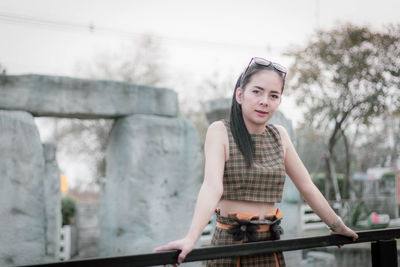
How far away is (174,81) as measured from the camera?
50.4ft

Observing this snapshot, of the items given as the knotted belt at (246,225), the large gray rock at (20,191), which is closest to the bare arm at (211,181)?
the knotted belt at (246,225)

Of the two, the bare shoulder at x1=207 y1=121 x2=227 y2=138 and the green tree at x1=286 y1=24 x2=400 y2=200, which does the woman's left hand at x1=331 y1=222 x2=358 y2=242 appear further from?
the green tree at x1=286 y1=24 x2=400 y2=200

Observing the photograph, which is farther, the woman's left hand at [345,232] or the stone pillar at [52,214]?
the stone pillar at [52,214]

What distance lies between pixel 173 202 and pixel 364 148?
20.7 ft

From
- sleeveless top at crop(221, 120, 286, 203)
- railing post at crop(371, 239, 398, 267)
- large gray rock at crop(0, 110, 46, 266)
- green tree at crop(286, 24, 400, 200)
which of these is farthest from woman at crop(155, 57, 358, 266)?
green tree at crop(286, 24, 400, 200)

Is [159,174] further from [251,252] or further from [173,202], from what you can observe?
[251,252]

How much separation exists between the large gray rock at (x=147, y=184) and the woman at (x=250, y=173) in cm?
409

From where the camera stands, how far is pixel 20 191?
4809 mm

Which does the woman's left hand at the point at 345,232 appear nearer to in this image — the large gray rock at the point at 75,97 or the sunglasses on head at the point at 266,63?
the sunglasses on head at the point at 266,63

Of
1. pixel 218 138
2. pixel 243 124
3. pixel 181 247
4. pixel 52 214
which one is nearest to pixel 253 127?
pixel 243 124

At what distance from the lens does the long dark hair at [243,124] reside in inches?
53.3

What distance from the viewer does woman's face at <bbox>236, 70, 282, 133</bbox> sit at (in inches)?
54.8

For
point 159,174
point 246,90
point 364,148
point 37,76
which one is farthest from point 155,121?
point 364,148

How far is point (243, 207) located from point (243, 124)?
0.28 meters
